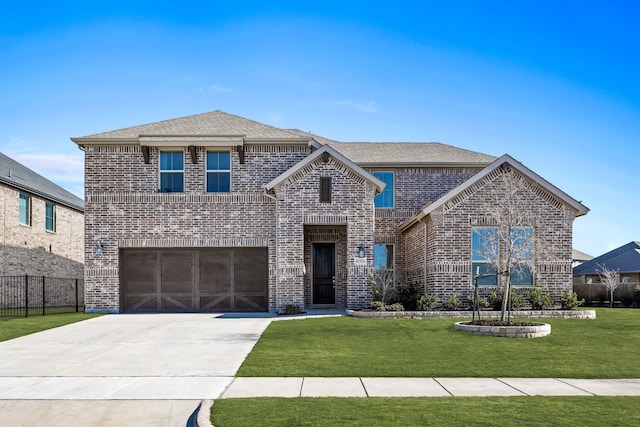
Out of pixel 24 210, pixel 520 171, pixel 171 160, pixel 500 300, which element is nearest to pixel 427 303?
pixel 500 300

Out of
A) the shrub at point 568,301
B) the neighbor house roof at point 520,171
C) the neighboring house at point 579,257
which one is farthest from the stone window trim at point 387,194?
the neighboring house at point 579,257

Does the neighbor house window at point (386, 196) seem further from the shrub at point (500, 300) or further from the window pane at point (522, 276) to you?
the shrub at point (500, 300)

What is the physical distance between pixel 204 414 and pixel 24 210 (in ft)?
84.8

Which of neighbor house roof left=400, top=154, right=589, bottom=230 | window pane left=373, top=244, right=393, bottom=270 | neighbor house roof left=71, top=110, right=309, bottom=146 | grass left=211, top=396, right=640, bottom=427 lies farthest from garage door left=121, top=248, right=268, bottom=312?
grass left=211, top=396, right=640, bottom=427

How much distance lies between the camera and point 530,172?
71.2ft

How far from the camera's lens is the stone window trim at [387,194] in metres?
27.1

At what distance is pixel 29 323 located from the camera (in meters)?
19.9

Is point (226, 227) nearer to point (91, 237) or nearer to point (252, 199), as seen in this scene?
point (252, 199)

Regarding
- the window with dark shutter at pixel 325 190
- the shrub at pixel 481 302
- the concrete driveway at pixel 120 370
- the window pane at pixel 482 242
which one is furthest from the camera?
the window with dark shutter at pixel 325 190

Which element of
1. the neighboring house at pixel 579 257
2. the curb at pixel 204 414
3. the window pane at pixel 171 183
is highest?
the window pane at pixel 171 183

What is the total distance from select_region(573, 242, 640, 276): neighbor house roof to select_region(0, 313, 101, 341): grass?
3010cm

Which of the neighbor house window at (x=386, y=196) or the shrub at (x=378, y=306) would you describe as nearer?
the shrub at (x=378, y=306)

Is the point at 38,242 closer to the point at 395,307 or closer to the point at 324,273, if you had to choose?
the point at 324,273

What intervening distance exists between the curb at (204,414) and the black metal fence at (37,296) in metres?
18.0
